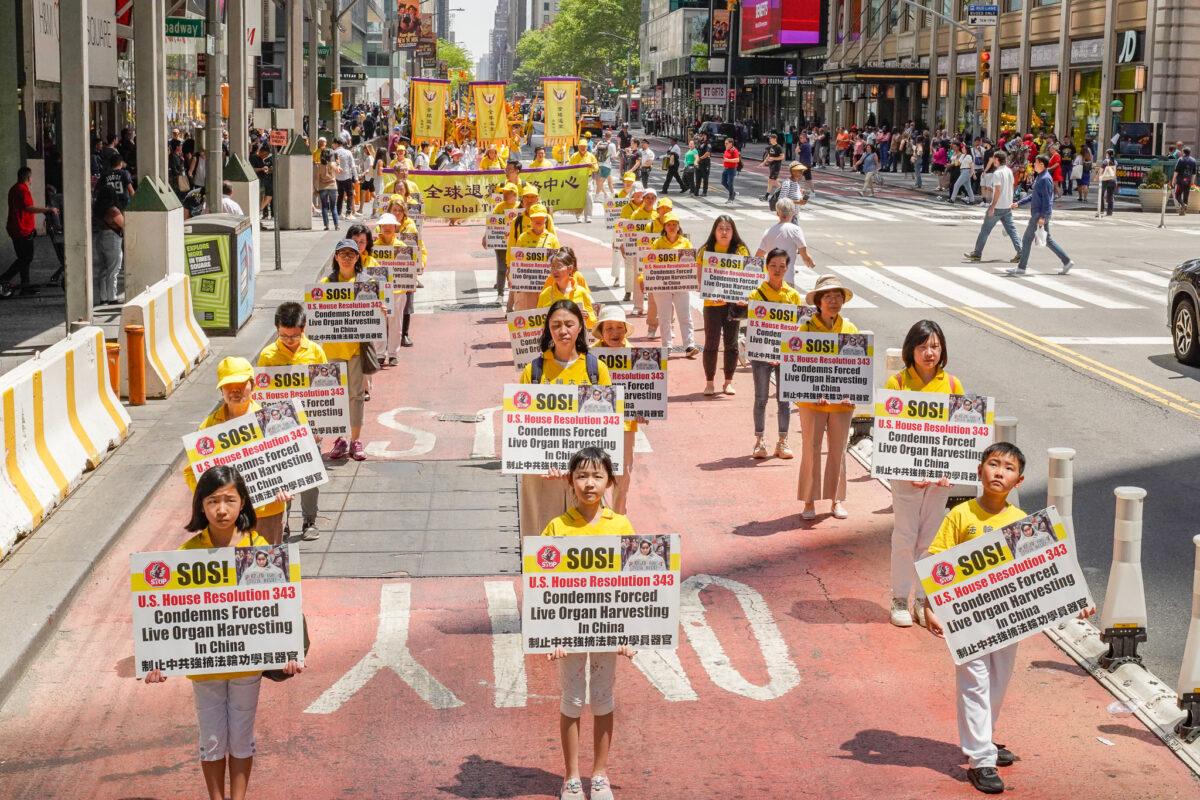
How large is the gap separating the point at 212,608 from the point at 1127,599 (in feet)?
16.1

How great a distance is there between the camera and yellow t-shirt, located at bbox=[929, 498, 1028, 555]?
7230 millimetres

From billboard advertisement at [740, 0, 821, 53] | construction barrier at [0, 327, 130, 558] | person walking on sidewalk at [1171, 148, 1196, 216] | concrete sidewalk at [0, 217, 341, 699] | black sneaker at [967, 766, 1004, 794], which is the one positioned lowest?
black sneaker at [967, 766, 1004, 794]

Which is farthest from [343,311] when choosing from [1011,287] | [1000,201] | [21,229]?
[1000,201]

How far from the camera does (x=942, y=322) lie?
2208cm

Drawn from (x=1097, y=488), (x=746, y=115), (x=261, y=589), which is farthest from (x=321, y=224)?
(x=746, y=115)

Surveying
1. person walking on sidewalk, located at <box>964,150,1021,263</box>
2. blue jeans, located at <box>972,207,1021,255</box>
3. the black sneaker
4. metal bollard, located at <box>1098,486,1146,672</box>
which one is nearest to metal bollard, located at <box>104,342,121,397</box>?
metal bollard, located at <box>1098,486,1146,672</box>

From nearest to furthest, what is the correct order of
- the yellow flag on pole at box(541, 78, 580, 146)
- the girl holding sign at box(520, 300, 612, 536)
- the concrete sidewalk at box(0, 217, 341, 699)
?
the concrete sidewalk at box(0, 217, 341, 699), the girl holding sign at box(520, 300, 612, 536), the yellow flag on pole at box(541, 78, 580, 146)

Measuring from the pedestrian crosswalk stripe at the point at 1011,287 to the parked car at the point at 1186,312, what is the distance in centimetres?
481

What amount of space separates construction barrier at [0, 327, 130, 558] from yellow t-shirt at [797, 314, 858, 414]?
5466mm

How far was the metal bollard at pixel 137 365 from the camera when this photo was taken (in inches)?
598

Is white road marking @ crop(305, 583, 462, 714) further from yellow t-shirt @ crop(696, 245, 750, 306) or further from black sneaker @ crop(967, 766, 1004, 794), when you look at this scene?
yellow t-shirt @ crop(696, 245, 750, 306)

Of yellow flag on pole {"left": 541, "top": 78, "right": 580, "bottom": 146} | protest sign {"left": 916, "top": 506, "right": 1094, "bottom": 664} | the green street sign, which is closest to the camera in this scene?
protest sign {"left": 916, "top": 506, "right": 1094, "bottom": 664}

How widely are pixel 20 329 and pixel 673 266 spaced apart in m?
8.68

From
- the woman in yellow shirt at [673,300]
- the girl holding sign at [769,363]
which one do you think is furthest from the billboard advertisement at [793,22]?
the girl holding sign at [769,363]
